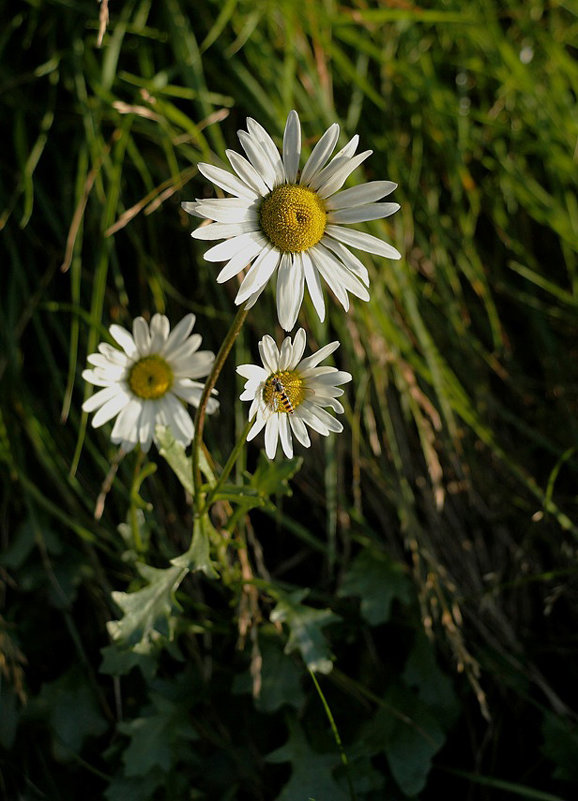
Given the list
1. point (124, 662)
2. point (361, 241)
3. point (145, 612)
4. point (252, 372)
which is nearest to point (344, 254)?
point (361, 241)

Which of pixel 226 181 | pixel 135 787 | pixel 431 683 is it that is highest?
pixel 226 181

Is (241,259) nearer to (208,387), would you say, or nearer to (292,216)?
(292,216)

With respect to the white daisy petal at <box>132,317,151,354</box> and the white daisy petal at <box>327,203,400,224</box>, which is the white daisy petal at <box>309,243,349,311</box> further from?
the white daisy petal at <box>132,317,151,354</box>

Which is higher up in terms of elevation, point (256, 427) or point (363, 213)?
point (363, 213)

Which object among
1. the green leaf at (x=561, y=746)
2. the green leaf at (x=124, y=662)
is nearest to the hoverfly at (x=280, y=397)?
the green leaf at (x=124, y=662)

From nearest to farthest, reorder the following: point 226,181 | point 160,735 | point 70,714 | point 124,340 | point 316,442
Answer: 1. point 226,181
2. point 124,340
3. point 160,735
4. point 70,714
5. point 316,442

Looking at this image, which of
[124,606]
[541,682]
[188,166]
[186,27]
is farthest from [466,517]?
[186,27]

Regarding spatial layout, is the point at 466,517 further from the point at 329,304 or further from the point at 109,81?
the point at 109,81
